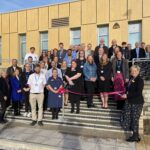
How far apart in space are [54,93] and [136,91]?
3.05m

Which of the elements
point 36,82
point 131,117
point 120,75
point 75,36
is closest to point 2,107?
point 36,82

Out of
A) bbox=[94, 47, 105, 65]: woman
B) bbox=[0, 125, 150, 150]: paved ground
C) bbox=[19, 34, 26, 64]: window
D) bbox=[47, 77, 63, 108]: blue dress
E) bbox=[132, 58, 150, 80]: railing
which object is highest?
bbox=[19, 34, 26, 64]: window

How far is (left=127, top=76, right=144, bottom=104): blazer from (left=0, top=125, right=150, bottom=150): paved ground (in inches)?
45.5

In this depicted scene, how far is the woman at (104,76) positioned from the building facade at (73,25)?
754cm

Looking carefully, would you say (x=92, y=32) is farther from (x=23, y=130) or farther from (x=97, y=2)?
(x=23, y=130)

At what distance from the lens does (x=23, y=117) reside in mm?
10930

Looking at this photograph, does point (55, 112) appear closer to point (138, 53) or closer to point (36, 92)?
point (36, 92)

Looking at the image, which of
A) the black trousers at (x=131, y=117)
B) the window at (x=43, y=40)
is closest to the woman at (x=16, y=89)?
the black trousers at (x=131, y=117)

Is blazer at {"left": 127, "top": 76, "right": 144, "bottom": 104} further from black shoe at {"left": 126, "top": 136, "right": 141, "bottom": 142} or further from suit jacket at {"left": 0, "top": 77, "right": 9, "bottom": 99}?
suit jacket at {"left": 0, "top": 77, "right": 9, "bottom": 99}

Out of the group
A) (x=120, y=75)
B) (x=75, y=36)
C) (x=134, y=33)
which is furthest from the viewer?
(x=75, y=36)

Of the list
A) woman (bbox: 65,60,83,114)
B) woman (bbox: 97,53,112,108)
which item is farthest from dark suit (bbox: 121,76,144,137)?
woman (bbox: 65,60,83,114)

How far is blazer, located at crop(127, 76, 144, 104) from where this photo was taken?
8.31 meters

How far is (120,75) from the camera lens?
10.0 meters

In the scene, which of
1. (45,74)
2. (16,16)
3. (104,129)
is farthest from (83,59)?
(16,16)
